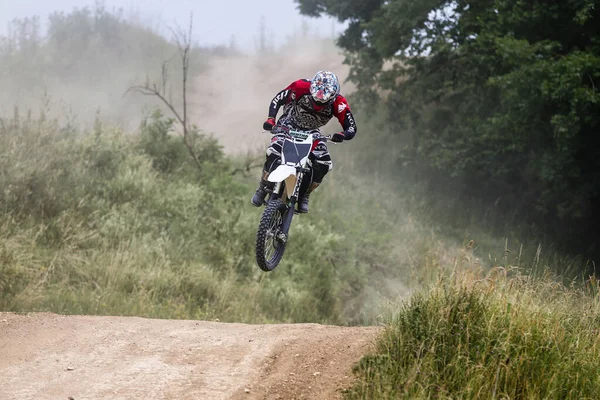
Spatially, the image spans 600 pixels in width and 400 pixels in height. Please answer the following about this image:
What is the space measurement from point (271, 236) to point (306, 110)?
1673 mm

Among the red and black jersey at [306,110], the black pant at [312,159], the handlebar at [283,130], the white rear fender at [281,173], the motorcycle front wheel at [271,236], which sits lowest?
the motorcycle front wheel at [271,236]

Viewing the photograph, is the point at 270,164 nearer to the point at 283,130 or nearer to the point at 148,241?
the point at 283,130

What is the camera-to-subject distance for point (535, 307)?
669cm

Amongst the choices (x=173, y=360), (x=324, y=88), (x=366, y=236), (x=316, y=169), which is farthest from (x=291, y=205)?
(x=366, y=236)

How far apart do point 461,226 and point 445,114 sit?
13.6 feet

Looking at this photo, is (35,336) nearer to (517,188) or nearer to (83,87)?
(517,188)

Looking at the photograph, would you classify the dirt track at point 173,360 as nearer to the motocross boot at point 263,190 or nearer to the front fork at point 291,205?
the front fork at point 291,205

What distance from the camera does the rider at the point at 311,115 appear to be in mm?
8570

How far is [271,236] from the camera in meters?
8.78

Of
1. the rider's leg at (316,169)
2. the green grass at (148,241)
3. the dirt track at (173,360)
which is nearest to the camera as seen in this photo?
the dirt track at (173,360)

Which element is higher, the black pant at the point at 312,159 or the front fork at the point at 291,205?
the black pant at the point at 312,159

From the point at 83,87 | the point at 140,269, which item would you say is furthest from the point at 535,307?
the point at 83,87

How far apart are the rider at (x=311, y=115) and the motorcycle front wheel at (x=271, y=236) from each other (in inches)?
12.7

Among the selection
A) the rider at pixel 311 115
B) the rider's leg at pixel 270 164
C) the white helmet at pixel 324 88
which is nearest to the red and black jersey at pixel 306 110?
the rider at pixel 311 115
